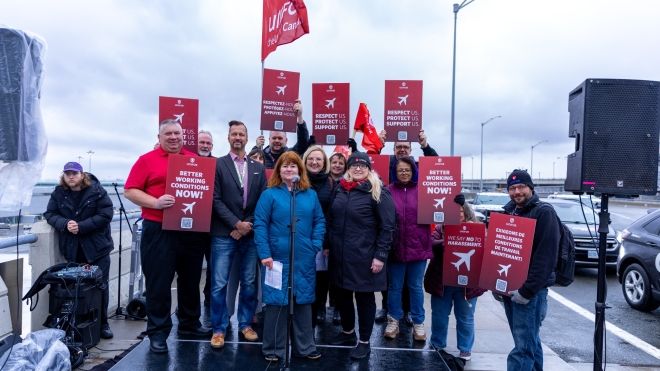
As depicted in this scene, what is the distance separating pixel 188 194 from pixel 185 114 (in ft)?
5.94

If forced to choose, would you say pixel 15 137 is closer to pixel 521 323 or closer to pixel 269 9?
pixel 521 323

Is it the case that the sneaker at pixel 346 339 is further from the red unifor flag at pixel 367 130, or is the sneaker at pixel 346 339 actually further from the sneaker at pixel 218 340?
the red unifor flag at pixel 367 130

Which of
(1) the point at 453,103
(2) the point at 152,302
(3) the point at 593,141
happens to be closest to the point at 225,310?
(2) the point at 152,302

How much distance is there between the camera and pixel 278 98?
5.76 m

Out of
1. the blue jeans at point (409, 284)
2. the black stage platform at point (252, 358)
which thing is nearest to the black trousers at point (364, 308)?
the black stage platform at point (252, 358)

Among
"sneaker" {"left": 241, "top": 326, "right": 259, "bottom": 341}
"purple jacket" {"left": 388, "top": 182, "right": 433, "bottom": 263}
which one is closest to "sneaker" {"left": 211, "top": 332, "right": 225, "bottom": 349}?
"sneaker" {"left": 241, "top": 326, "right": 259, "bottom": 341}

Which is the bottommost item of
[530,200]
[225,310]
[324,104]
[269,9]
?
[225,310]

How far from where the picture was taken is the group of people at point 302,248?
12.8ft

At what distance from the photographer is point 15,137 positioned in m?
2.60

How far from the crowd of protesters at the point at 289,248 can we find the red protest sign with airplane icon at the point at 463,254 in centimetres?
17

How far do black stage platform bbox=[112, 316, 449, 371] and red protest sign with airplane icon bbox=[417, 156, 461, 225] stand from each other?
1323 mm

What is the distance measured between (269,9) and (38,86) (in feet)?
16.4

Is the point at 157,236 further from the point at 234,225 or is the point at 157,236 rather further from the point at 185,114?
the point at 185,114

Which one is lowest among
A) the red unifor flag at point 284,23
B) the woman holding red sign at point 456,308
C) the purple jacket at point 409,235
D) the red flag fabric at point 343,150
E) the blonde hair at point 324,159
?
the woman holding red sign at point 456,308
